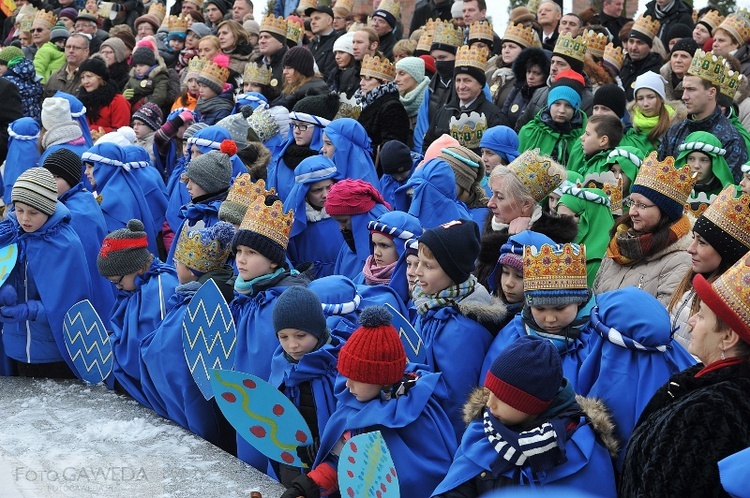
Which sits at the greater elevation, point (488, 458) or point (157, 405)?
point (488, 458)

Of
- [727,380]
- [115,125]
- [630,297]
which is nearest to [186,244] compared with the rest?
[630,297]

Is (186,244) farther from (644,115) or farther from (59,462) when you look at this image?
(644,115)

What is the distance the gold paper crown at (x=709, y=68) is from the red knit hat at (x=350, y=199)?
2925 mm

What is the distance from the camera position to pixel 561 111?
8656 millimetres

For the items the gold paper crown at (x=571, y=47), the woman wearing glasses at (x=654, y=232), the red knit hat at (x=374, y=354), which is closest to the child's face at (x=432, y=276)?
the red knit hat at (x=374, y=354)

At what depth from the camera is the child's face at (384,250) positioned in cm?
600

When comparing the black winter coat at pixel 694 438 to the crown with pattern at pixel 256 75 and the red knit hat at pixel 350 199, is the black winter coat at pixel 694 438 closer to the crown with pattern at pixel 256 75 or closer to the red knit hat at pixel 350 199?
the red knit hat at pixel 350 199

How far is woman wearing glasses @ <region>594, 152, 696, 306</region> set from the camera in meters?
5.63

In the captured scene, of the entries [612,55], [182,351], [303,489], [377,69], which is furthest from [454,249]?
[612,55]

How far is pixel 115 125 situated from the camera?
12016mm

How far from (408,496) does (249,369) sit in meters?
1.40

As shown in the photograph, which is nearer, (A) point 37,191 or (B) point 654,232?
(B) point 654,232

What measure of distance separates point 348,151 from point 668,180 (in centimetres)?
311

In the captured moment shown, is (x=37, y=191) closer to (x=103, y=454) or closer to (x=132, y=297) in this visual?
(x=132, y=297)
